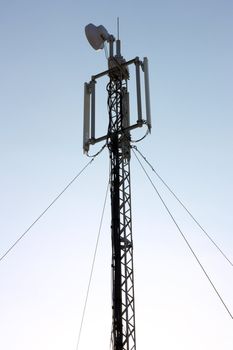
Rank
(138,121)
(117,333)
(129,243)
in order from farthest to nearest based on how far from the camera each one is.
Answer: (138,121) → (129,243) → (117,333)

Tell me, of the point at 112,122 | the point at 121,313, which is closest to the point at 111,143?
the point at 112,122

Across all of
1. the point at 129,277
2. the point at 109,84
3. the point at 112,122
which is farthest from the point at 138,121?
the point at 129,277

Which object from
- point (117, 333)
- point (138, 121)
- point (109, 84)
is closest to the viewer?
point (117, 333)

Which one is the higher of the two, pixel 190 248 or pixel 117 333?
pixel 190 248

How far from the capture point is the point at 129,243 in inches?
674

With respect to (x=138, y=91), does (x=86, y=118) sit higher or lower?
lower

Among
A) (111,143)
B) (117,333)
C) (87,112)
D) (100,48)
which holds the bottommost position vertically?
(117,333)

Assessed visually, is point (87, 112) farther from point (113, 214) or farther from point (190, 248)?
point (190, 248)

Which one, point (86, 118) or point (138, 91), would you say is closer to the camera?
point (138, 91)

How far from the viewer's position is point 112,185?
698 inches

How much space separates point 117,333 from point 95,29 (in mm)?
11671

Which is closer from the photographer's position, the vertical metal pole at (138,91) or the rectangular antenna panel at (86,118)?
the vertical metal pole at (138,91)

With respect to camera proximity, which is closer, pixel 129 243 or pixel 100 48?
pixel 129 243

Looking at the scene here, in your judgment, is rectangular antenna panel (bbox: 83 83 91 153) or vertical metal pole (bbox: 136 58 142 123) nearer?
vertical metal pole (bbox: 136 58 142 123)
